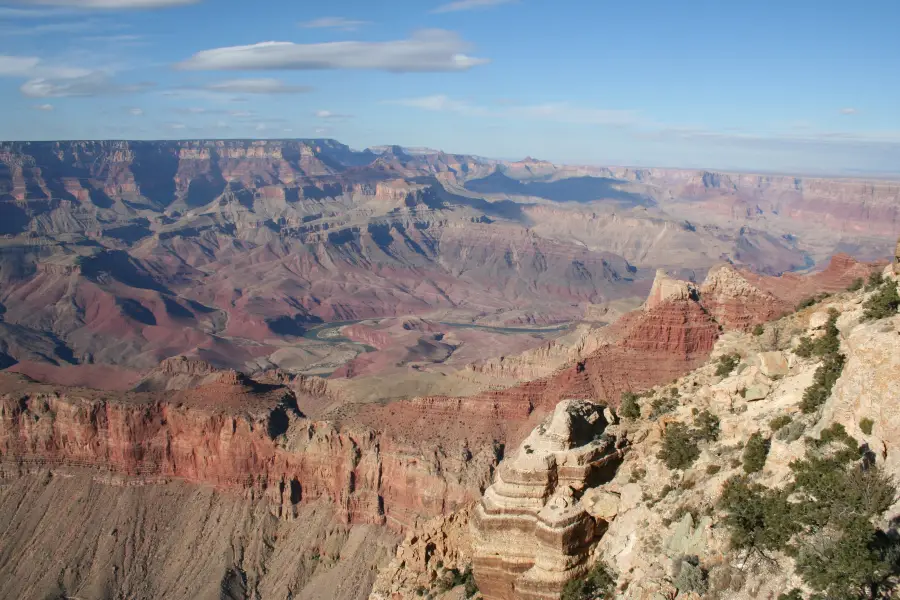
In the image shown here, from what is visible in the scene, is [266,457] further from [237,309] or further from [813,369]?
[237,309]

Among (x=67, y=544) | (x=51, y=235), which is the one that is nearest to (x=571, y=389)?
(x=67, y=544)

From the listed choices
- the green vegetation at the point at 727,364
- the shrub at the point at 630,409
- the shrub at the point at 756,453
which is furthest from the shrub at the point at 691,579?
the green vegetation at the point at 727,364

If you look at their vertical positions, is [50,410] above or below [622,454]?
below

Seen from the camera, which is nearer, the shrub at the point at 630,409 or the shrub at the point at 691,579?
the shrub at the point at 691,579

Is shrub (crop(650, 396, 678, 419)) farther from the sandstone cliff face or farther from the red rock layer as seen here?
the red rock layer

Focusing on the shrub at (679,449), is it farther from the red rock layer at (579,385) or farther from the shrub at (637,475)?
the red rock layer at (579,385)

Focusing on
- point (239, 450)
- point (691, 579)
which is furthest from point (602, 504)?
point (239, 450)
